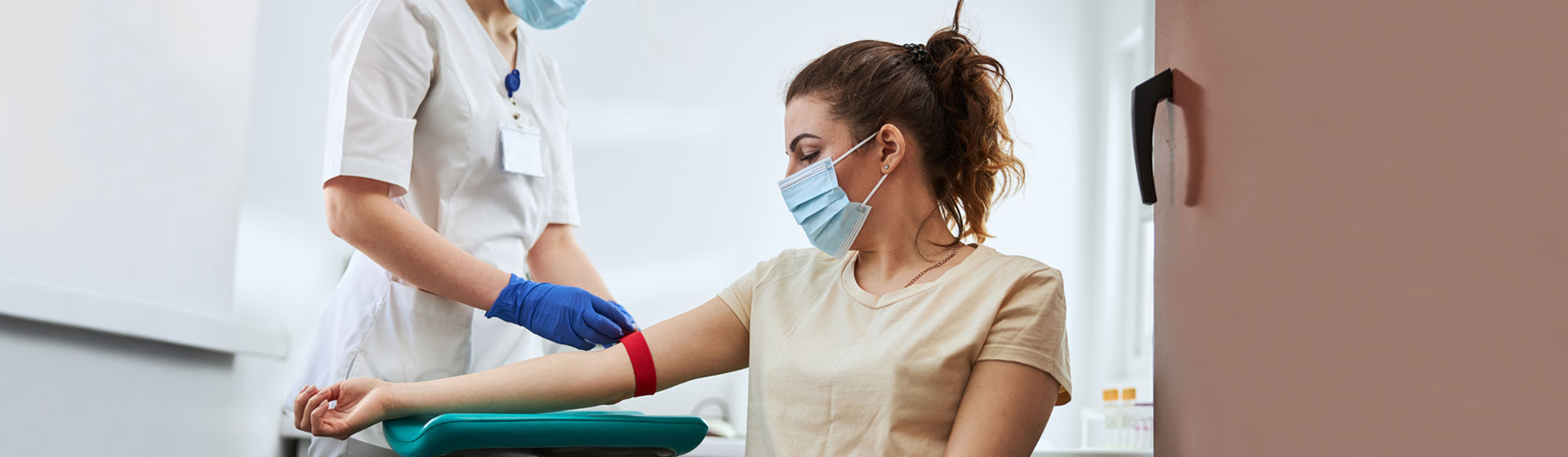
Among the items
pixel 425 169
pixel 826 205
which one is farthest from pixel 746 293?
pixel 425 169

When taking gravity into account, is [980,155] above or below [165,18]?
below

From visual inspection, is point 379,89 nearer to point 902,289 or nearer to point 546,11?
point 546,11

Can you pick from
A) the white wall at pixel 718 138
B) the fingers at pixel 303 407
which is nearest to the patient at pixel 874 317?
the fingers at pixel 303 407

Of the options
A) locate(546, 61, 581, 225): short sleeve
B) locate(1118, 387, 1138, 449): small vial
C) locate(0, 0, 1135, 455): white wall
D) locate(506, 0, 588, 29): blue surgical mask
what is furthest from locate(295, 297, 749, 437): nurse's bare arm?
locate(1118, 387, 1138, 449): small vial

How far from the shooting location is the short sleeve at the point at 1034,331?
3.76 ft

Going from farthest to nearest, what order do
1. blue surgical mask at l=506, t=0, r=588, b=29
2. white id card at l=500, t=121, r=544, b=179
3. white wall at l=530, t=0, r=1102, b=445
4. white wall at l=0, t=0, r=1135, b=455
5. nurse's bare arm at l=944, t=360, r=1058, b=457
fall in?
1. white wall at l=530, t=0, r=1102, b=445
2. white wall at l=0, t=0, r=1135, b=455
3. blue surgical mask at l=506, t=0, r=588, b=29
4. white id card at l=500, t=121, r=544, b=179
5. nurse's bare arm at l=944, t=360, r=1058, b=457

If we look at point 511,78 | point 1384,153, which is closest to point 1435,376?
point 1384,153

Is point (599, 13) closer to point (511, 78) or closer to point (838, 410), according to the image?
point (511, 78)

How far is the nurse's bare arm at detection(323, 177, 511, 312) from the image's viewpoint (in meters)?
1.42

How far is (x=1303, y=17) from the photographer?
71 centimetres

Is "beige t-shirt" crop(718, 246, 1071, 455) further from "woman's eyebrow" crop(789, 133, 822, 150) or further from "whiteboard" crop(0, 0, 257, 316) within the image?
"whiteboard" crop(0, 0, 257, 316)

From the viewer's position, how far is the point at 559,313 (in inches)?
58.5

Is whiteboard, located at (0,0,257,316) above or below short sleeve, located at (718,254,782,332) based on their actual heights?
above

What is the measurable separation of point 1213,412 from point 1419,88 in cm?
36
